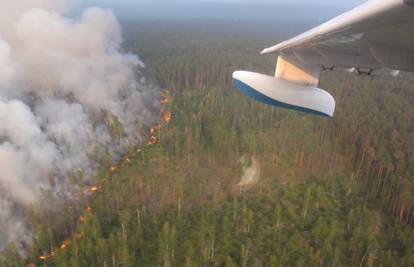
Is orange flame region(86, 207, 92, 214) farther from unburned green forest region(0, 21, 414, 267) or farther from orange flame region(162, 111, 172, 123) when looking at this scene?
orange flame region(162, 111, 172, 123)

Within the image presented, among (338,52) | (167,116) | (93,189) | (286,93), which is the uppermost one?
(338,52)

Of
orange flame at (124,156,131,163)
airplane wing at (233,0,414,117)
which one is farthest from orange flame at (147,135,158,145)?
airplane wing at (233,0,414,117)

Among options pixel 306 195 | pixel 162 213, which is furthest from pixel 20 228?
pixel 306 195

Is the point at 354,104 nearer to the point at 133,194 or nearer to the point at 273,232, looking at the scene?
the point at 273,232

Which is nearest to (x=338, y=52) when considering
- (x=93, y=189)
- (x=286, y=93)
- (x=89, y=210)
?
(x=286, y=93)

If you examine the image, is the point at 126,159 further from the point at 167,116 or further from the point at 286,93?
the point at 286,93

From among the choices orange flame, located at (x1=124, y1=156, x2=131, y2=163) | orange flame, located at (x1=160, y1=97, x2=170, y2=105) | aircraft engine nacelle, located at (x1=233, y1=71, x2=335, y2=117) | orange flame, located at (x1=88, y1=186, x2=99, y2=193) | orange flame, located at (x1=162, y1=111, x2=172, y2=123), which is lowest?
orange flame, located at (x1=88, y1=186, x2=99, y2=193)

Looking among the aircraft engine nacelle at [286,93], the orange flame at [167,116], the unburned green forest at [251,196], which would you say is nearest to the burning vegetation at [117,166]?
the orange flame at [167,116]
